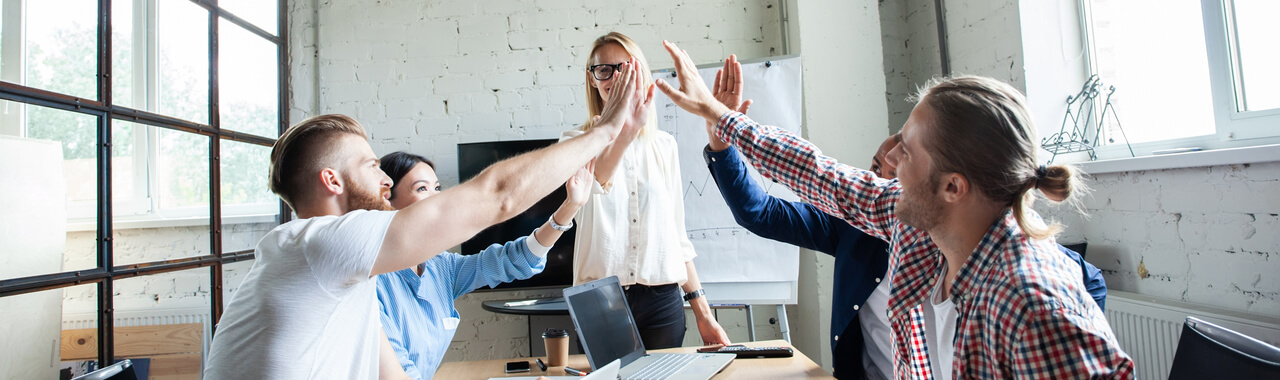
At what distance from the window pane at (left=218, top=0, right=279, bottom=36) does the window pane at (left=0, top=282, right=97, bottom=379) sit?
1409 mm

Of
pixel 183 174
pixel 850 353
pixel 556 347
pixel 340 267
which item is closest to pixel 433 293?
pixel 556 347

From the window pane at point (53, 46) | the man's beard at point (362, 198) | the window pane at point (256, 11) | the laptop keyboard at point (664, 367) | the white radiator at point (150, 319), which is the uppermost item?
the window pane at point (256, 11)

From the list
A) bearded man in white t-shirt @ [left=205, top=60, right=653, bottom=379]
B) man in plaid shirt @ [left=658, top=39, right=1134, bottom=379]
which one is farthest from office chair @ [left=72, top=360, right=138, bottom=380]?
man in plaid shirt @ [left=658, top=39, right=1134, bottom=379]

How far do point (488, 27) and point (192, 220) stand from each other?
1588 mm

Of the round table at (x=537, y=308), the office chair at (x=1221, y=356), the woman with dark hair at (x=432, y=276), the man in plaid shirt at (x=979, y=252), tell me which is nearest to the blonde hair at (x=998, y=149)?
the man in plaid shirt at (x=979, y=252)

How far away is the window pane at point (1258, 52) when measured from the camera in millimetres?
1831

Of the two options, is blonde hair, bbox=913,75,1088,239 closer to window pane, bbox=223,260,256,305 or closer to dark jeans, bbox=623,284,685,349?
dark jeans, bbox=623,284,685,349

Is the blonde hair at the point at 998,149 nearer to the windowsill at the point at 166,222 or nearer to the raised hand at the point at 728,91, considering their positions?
the raised hand at the point at 728,91

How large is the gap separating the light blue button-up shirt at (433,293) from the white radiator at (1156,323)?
73.0 inches

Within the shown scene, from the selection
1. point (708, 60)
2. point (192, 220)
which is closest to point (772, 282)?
point (708, 60)

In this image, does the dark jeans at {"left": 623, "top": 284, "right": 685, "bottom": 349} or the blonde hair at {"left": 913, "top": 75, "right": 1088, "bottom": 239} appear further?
the dark jeans at {"left": 623, "top": 284, "right": 685, "bottom": 349}

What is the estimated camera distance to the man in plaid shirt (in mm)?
758

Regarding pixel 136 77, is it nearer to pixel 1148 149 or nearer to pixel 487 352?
→ pixel 487 352

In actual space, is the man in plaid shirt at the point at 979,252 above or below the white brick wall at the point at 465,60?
below
